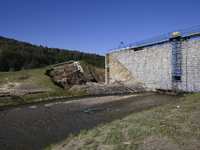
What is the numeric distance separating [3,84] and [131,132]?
30278 millimetres

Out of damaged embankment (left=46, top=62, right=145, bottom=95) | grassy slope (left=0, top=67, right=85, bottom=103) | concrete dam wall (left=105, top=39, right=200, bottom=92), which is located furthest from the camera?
damaged embankment (left=46, top=62, right=145, bottom=95)

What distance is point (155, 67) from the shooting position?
105ft

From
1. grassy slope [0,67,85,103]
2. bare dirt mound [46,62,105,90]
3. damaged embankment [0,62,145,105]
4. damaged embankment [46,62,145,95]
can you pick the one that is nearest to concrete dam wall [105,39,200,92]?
damaged embankment [46,62,145,95]

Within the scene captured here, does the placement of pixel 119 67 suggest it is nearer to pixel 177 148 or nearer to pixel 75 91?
pixel 75 91

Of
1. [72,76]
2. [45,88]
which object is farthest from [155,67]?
[45,88]

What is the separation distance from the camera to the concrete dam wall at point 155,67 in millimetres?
25047

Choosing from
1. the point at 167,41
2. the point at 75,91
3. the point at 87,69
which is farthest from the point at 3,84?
the point at 167,41

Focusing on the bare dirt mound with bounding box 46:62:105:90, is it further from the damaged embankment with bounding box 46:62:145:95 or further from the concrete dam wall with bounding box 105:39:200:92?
the concrete dam wall with bounding box 105:39:200:92

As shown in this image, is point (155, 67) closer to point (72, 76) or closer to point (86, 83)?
point (86, 83)

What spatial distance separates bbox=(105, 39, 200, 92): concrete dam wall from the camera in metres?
25.0

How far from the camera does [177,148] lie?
4676mm

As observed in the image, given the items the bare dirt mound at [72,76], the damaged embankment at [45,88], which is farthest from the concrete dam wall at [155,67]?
the bare dirt mound at [72,76]

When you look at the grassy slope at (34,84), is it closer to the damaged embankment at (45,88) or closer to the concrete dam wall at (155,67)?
the damaged embankment at (45,88)

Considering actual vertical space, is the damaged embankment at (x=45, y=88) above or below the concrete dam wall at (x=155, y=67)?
below
